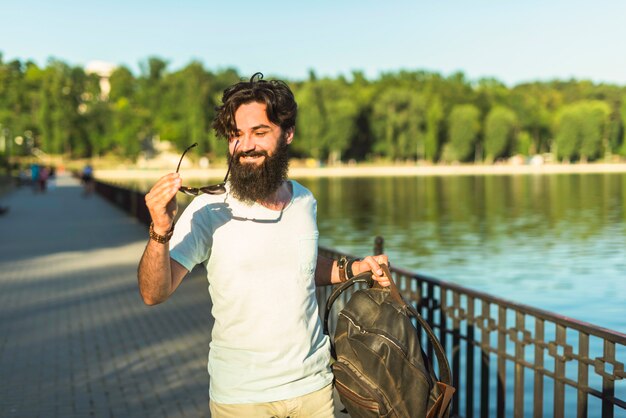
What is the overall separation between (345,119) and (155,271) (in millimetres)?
119717

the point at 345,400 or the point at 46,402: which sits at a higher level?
the point at 345,400

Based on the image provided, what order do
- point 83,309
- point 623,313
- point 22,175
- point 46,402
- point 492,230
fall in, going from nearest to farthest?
point 46,402 → point 83,309 → point 623,313 → point 492,230 → point 22,175

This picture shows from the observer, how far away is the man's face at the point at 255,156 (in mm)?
2635

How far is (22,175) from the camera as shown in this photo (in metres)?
64.2

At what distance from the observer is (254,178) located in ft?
8.64

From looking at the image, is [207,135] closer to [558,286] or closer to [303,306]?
[558,286]

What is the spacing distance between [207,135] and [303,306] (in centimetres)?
12258

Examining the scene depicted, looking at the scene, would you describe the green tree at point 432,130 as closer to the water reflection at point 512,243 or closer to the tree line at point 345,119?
the tree line at point 345,119

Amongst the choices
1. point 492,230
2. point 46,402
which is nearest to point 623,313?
point 46,402

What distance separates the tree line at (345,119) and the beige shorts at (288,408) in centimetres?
11482

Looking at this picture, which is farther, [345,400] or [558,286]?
[558,286]

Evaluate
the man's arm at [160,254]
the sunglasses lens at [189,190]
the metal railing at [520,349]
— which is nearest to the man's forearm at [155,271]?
the man's arm at [160,254]

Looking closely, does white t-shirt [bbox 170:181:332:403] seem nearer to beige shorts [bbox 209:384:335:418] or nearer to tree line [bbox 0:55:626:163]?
beige shorts [bbox 209:384:335:418]

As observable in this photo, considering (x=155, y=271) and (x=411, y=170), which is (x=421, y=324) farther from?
(x=411, y=170)
